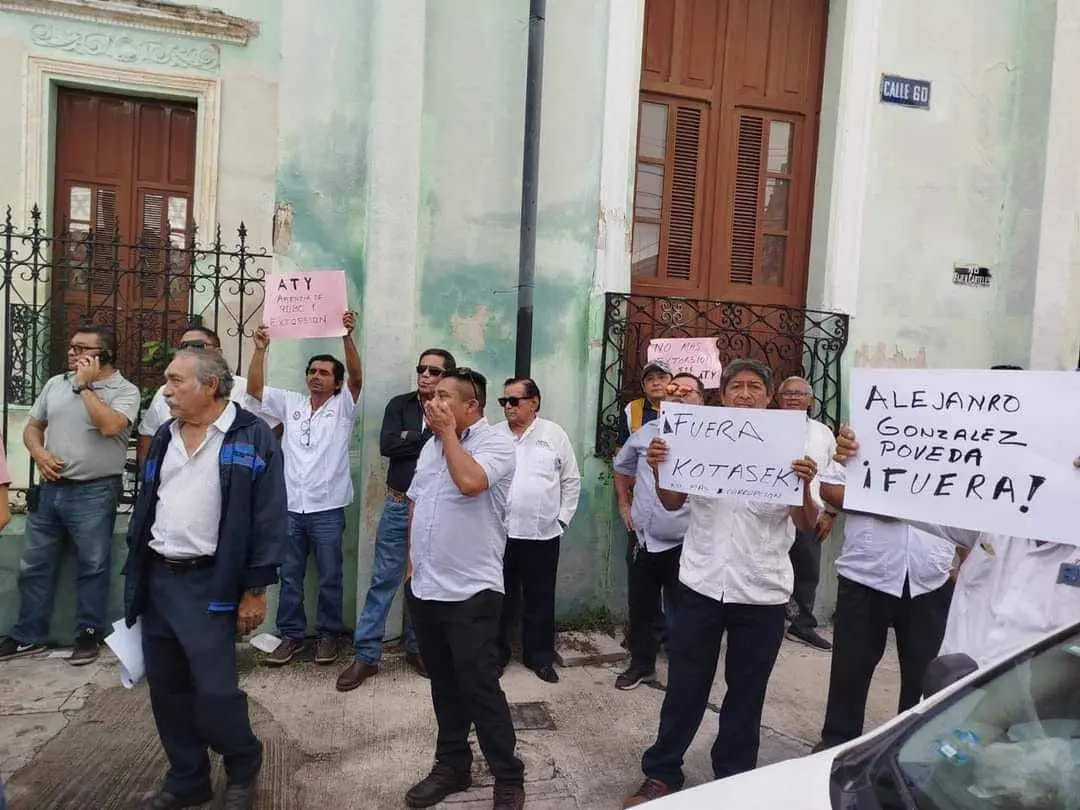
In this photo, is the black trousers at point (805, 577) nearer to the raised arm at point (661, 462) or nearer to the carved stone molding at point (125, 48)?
the raised arm at point (661, 462)

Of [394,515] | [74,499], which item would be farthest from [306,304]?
[74,499]

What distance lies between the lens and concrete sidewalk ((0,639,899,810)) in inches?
140

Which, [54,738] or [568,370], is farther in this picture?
[568,370]

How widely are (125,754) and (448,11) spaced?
499 centimetres

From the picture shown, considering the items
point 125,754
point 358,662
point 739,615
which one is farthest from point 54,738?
point 739,615

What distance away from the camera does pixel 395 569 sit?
16.5 ft

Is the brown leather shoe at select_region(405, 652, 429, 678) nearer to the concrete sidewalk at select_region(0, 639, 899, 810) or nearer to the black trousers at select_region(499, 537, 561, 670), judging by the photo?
the concrete sidewalk at select_region(0, 639, 899, 810)

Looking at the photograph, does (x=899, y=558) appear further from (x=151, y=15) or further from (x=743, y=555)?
(x=151, y=15)

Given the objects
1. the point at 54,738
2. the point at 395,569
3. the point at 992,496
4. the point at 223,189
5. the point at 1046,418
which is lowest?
the point at 54,738

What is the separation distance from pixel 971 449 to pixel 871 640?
1.40 m

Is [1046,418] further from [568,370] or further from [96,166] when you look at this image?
[96,166]

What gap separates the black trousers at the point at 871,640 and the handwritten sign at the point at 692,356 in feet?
6.17

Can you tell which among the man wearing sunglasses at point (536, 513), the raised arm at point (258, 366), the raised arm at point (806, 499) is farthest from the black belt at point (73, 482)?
the raised arm at point (806, 499)

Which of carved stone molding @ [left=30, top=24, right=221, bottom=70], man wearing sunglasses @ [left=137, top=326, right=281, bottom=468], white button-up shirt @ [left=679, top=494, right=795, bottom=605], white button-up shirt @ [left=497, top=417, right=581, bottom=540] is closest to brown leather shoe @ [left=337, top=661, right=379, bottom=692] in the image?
white button-up shirt @ [left=497, top=417, right=581, bottom=540]
